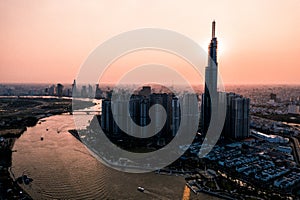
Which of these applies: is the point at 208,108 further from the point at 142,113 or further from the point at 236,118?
the point at 142,113

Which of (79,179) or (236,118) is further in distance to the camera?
(236,118)

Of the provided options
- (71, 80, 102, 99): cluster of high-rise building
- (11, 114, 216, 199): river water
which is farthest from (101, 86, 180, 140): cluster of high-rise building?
(71, 80, 102, 99): cluster of high-rise building

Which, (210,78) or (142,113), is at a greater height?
(210,78)

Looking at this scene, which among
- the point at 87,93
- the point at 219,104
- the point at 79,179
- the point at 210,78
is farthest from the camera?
the point at 87,93

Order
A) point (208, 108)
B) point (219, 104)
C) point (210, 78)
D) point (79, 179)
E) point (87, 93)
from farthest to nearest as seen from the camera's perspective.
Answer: point (87, 93)
point (219, 104)
point (208, 108)
point (210, 78)
point (79, 179)

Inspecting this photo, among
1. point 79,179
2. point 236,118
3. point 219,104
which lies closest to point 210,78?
point 219,104

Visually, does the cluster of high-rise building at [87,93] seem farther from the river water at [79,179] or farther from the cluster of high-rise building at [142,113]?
the river water at [79,179]

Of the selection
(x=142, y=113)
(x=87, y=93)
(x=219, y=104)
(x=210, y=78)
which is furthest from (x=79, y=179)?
(x=87, y=93)

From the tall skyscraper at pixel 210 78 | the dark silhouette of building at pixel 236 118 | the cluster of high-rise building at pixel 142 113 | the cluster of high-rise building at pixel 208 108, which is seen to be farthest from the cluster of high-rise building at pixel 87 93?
the dark silhouette of building at pixel 236 118

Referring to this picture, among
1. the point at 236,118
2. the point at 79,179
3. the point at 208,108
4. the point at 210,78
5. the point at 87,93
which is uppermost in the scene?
the point at 210,78
